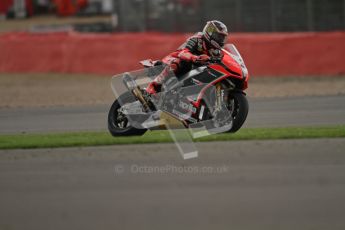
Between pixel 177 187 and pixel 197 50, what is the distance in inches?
145

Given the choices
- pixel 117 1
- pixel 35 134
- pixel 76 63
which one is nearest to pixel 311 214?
pixel 35 134

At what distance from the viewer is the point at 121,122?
10.4 m

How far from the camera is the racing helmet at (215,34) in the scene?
10.2 meters

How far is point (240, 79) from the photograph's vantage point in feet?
33.1

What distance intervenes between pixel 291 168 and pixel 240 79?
2.56 metres

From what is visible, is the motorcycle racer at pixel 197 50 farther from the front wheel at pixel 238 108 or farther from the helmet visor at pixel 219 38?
the front wheel at pixel 238 108

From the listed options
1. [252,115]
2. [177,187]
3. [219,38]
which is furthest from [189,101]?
[177,187]

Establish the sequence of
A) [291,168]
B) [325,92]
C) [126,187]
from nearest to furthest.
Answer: [126,187] < [291,168] < [325,92]

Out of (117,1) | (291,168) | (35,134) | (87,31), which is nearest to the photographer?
(291,168)

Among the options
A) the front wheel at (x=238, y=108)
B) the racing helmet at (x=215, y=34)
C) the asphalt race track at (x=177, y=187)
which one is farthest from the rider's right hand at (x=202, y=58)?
the asphalt race track at (x=177, y=187)

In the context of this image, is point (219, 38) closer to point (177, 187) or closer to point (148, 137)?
point (148, 137)

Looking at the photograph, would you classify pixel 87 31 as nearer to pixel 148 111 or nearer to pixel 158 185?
pixel 148 111

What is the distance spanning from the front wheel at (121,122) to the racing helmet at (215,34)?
4.05 ft

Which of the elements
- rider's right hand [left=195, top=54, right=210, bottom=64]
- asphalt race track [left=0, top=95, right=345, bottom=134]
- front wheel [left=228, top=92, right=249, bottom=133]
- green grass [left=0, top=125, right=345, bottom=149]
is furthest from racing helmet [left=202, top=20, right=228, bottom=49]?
asphalt race track [left=0, top=95, right=345, bottom=134]
